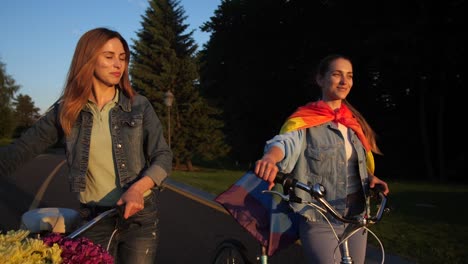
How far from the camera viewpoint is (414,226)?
26.3 ft

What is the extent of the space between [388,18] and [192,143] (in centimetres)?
1497

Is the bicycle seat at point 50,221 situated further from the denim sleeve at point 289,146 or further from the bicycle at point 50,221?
the denim sleeve at point 289,146

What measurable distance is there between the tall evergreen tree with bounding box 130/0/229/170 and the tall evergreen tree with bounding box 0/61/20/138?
39957 mm

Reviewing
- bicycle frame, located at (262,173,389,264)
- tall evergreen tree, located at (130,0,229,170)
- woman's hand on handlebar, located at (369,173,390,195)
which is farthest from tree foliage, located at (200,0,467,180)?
bicycle frame, located at (262,173,389,264)

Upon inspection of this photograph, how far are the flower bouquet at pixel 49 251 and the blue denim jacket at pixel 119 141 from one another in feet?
2.61

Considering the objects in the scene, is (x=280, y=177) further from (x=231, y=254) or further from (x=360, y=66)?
(x=360, y=66)

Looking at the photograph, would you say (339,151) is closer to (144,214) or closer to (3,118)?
(144,214)

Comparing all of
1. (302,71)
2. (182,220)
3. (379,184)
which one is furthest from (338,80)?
(302,71)

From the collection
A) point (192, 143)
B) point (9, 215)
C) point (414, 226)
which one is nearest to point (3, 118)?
point (192, 143)

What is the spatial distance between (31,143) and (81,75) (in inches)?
16.4

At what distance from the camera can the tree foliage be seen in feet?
72.9

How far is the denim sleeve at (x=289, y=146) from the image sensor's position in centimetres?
277

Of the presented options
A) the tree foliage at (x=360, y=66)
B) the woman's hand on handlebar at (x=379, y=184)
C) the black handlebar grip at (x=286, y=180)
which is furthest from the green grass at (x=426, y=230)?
the tree foliage at (x=360, y=66)

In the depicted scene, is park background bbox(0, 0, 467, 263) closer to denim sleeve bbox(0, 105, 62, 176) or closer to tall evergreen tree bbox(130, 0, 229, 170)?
tall evergreen tree bbox(130, 0, 229, 170)
